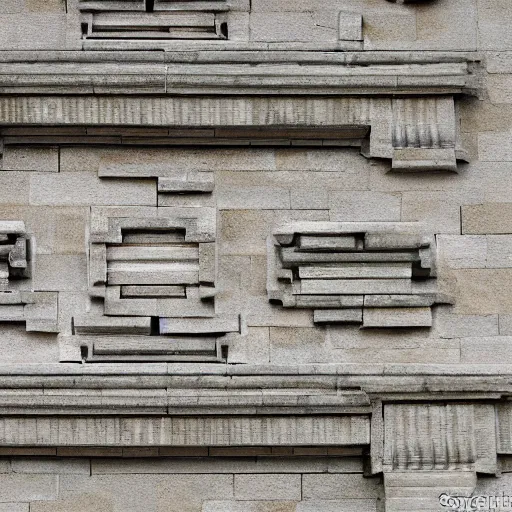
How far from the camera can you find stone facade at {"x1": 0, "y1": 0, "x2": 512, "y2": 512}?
6512 millimetres

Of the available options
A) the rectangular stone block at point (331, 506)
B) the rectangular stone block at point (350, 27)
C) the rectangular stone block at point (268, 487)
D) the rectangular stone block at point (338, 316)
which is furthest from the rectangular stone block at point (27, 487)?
the rectangular stone block at point (350, 27)

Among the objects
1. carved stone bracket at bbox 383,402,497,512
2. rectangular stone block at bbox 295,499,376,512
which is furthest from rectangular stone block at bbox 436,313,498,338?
rectangular stone block at bbox 295,499,376,512

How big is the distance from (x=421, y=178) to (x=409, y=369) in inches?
43.4

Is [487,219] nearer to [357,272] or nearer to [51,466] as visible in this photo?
[357,272]

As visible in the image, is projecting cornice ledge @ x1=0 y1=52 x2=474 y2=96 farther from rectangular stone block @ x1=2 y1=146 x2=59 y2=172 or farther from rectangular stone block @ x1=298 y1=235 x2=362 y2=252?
rectangular stone block @ x1=298 y1=235 x2=362 y2=252

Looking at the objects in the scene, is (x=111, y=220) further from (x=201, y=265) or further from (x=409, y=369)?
(x=409, y=369)

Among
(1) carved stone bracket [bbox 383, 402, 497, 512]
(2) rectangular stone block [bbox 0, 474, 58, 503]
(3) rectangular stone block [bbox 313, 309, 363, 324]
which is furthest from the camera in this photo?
(3) rectangular stone block [bbox 313, 309, 363, 324]

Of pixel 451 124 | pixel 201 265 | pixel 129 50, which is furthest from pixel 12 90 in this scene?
pixel 451 124

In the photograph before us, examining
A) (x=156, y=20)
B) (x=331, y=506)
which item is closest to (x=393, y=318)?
(x=331, y=506)

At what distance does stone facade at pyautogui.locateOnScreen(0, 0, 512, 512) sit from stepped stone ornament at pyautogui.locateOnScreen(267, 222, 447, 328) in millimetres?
12

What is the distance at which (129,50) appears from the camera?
6.87 meters

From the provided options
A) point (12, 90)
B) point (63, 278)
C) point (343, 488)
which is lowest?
point (343, 488)

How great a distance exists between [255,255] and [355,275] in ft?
1.88

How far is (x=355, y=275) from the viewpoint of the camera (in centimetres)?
669
